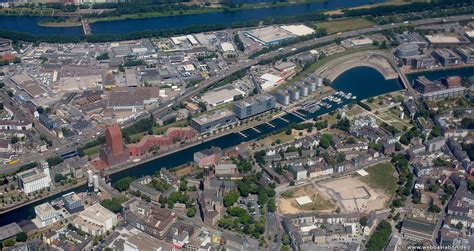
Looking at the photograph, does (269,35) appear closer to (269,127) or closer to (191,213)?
(269,127)

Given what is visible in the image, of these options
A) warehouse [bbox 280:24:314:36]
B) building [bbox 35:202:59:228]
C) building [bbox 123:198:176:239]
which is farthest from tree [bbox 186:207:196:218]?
warehouse [bbox 280:24:314:36]

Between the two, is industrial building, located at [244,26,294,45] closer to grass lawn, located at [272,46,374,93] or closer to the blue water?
grass lawn, located at [272,46,374,93]

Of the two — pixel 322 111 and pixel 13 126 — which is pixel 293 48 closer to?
pixel 322 111

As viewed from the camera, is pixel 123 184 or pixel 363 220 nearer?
pixel 363 220

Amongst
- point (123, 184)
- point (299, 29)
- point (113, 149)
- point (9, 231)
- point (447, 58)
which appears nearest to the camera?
point (9, 231)

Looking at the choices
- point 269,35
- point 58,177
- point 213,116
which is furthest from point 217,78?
point 58,177

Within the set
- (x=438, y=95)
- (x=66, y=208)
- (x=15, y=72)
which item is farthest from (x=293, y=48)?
(x=66, y=208)

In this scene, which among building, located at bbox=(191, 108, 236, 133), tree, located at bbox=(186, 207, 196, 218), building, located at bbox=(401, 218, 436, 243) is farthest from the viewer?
building, located at bbox=(191, 108, 236, 133)
